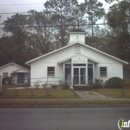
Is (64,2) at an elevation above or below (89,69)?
above

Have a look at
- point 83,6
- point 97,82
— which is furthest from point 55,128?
point 83,6

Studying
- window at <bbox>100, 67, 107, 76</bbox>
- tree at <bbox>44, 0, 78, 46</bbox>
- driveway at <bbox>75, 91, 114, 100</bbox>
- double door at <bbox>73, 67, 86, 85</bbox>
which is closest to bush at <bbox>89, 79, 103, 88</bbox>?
double door at <bbox>73, 67, 86, 85</bbox>

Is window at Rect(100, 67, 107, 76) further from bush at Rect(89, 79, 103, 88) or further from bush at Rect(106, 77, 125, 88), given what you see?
bush at Rect(106, 77, 125, 88)

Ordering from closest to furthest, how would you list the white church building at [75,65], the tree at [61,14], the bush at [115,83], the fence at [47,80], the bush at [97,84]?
the bush at [97,84], the bush at [115,83], the white church building at [75,65], the fence at [47,80], the tree at [61,14]

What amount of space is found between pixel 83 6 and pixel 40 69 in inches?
872

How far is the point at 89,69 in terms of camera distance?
31594mm

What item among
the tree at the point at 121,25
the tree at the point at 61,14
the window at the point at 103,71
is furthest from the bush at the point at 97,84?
the tree at the point at 61,14

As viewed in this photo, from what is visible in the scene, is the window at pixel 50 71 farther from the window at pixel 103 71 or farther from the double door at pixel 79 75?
the window at pixel 103 71

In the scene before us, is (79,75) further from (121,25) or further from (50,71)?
(121,25)

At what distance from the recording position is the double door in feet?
100

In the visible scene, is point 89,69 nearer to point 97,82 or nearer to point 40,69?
point 97,82

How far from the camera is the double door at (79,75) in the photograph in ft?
100

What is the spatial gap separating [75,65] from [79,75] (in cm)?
140

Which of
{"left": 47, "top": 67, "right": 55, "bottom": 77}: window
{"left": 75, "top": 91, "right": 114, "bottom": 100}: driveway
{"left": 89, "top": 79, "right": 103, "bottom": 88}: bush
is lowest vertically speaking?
{"left": 75, "top": 91, "right": 114, "bottom": 100}: driveway
